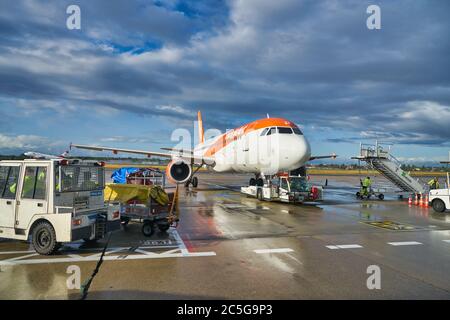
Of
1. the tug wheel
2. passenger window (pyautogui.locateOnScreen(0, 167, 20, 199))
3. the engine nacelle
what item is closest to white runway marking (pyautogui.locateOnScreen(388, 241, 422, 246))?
the tug wheel

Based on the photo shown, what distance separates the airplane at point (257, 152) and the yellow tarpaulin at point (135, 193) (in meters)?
8.50

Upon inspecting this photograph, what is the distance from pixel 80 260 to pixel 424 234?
9887 mm

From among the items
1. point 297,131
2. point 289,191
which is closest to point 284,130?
point 297,131

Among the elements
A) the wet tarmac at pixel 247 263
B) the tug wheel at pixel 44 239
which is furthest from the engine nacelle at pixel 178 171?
the tug wheel at pixel 44 239

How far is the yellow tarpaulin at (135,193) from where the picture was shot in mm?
10453

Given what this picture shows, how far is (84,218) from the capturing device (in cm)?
782

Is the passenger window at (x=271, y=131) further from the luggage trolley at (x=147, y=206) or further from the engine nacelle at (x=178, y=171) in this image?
the luggage trolley at (x=147, y=206)

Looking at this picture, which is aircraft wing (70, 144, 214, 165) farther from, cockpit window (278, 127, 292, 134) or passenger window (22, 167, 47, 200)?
passenger window (22, 167, 47, 200)

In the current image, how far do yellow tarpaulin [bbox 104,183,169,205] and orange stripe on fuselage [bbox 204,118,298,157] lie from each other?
10.0m

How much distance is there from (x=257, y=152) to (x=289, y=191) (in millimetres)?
2958

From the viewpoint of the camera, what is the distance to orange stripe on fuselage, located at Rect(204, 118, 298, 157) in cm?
1919

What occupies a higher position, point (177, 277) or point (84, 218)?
point (84, 218)
